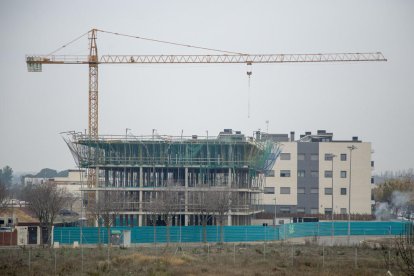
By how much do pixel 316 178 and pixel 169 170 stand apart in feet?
104

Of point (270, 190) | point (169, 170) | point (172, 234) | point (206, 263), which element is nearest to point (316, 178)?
point (270, 190)

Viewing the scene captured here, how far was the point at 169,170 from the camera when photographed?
8919 centimetres

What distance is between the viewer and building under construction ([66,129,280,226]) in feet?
275

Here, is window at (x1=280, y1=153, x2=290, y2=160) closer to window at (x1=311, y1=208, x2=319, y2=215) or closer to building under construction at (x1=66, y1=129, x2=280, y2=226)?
window at (x1=311, y1=208, x2=319, y2=215)

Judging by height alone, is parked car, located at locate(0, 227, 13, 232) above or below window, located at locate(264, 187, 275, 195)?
below

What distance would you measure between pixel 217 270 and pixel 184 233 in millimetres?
30790

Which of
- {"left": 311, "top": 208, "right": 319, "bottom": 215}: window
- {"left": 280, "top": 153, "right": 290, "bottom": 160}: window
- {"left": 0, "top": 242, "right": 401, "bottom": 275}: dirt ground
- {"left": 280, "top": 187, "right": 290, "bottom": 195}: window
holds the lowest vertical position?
{"left": 311, "top": 208, "right": 319, "bottom": 215}: window

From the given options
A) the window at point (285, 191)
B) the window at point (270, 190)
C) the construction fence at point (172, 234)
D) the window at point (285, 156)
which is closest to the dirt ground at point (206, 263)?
the construction fence at point (172, 234)

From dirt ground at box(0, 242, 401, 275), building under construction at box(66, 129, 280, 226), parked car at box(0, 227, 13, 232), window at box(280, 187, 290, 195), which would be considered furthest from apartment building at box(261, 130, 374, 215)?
dirt ground at box(0, 242, 401, 275)

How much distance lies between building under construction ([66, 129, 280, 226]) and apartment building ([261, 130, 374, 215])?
2120 centimetres

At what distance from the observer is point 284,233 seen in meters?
74.9

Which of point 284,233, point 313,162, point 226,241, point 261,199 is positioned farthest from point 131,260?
point 313,162

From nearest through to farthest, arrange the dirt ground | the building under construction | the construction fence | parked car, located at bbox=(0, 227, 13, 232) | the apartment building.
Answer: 1. the dirt ground
2. the construction fence
3. parked car, located at bbox=(0, 227, 13, 232)
4. the building under construction
5. the apartment building

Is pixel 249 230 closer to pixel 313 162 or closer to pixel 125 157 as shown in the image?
pixel 125 157
